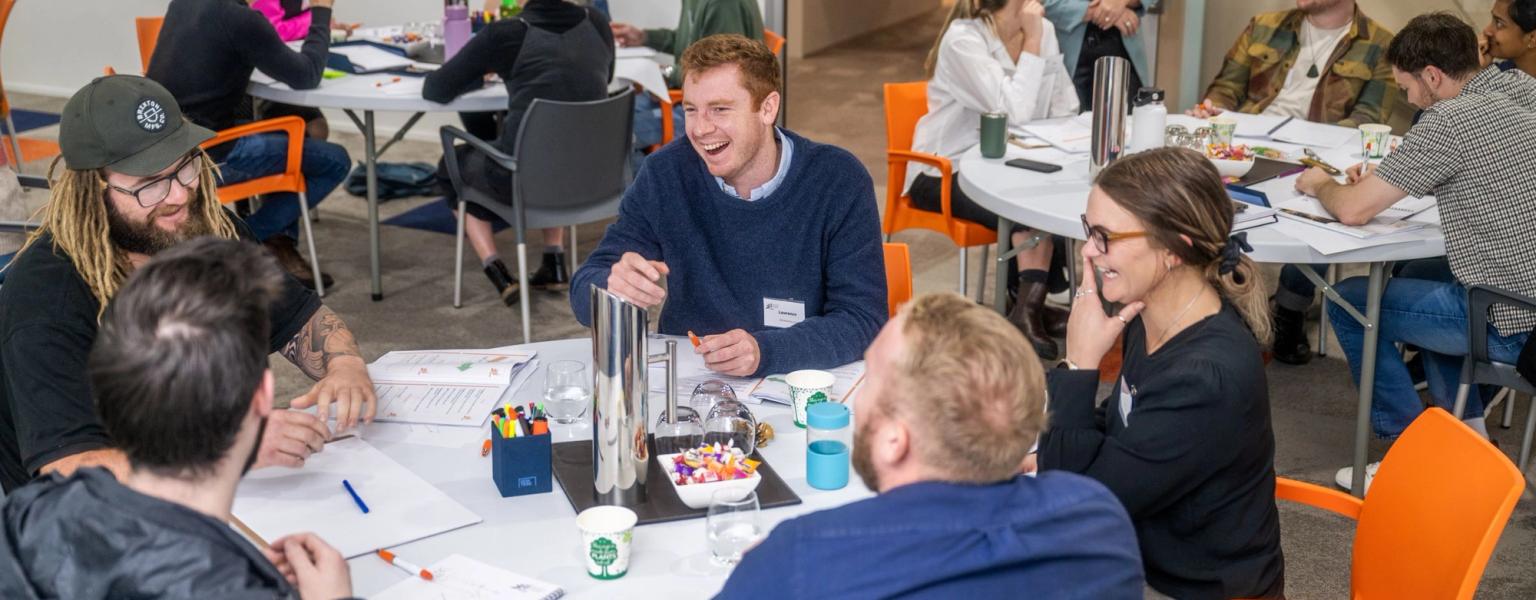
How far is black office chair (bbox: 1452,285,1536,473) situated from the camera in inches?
127

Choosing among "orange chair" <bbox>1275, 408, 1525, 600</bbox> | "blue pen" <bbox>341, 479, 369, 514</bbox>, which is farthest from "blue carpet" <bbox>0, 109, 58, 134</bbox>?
"orange chair" <bbox>1275, 408, 1525, 600</bbox>

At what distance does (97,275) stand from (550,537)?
2.91 ft

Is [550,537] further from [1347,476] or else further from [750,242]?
[1347,476]

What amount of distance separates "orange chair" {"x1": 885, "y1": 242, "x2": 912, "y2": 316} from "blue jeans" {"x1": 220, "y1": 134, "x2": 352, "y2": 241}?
2646 mm

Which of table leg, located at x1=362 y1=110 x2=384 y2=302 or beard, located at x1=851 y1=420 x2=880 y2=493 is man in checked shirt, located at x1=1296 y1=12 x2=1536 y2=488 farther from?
table leg, located at x1=362 y1=110 x2=384 y2=302

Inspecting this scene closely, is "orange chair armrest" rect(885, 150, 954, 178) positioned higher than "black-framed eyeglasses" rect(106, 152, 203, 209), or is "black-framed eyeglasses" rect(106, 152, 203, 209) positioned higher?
"black-framed eyeglasses" rect(106, 152, 203, 209)

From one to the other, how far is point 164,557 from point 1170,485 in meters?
1.39

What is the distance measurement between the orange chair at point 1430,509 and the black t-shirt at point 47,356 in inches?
67.9

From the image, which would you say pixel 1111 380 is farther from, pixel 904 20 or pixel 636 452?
pixel 904 20

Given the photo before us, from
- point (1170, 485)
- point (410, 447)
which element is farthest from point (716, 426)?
point (1170, 485)

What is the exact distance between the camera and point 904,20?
11836 mm

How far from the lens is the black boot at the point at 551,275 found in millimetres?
5246

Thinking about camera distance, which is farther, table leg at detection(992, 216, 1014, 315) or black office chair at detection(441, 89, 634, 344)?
black office chair at detection(441, 89, 634, 344)

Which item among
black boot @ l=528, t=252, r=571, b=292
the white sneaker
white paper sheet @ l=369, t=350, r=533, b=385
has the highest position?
white paper sheet @ l=369, t=350, r=533, b=385
